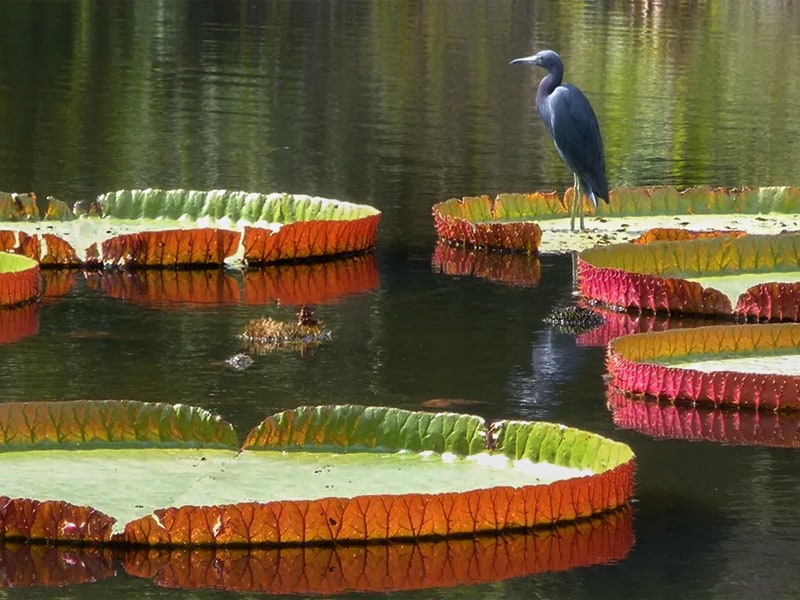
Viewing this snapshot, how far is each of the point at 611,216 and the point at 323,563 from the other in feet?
36.0

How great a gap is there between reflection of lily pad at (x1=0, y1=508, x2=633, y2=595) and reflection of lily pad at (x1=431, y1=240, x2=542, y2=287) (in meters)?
7.48

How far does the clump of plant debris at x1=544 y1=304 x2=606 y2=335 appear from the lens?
49.0 ft

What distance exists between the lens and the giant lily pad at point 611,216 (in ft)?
59.7

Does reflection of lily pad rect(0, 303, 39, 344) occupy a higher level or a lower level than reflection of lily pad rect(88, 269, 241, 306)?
lower

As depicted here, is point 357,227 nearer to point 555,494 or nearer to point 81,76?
point 555,494

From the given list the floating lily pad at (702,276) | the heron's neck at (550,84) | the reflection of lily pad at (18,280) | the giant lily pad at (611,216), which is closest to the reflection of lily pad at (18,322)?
the reflection of lily pad at (18,280)

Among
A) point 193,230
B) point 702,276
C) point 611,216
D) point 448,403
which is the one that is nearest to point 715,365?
point 448,403

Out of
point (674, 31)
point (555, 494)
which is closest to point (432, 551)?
point (555, 494)

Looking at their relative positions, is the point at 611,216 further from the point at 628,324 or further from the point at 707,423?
the point at 707,423

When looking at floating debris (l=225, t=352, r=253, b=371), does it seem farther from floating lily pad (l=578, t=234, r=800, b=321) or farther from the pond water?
floating lily pad (l=578, t=234, r=800, b=321)

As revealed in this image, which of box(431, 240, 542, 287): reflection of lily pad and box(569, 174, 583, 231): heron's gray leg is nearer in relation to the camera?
box(431, 240, 542, 287): reflection of lily pad

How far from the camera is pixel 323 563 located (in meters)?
9.07

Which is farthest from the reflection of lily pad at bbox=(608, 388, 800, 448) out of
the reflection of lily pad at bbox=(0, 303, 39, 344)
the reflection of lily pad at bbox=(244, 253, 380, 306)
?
the reflection of lily pad at bbox=(0, 303, 39, 344)

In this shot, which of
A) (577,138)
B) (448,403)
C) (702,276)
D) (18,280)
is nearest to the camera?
(448,403)
